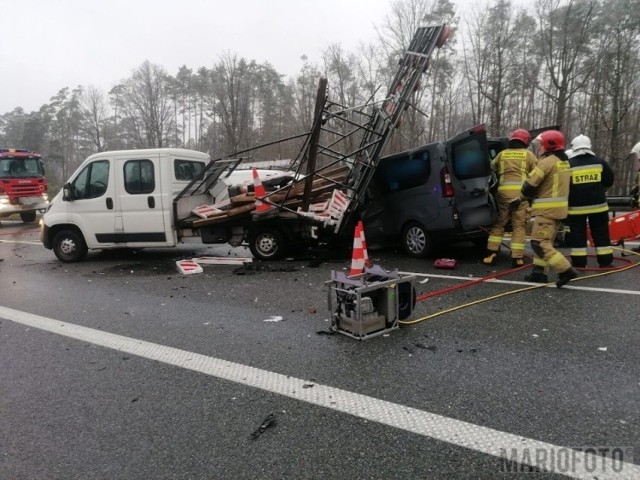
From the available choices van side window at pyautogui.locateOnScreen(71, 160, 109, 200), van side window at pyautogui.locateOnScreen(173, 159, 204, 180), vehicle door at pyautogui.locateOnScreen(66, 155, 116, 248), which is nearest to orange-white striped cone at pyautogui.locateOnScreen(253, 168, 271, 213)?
van side window at pyautogui.locateOnScreen(173, 159, 204, 180)

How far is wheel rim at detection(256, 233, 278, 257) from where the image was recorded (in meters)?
7.76

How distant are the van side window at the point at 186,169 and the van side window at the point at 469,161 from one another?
4.87 m

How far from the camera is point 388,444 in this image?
2.29 metres

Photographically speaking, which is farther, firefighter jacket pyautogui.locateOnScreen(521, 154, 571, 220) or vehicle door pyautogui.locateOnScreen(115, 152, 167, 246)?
vehicle door pyautogui.locateOnScreen(115, 152, 167, 246)

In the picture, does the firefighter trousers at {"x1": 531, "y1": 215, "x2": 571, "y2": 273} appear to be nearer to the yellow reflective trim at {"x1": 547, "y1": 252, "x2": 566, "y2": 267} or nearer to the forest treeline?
the yellow reflective trim at {"x1": 547, "y1": 252, "x2": 566, "y2": 267}

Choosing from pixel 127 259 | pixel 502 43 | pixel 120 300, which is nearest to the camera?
pixel 120 300

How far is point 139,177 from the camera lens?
25.8ft

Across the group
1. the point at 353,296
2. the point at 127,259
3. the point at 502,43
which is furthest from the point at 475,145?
the point at 502,43

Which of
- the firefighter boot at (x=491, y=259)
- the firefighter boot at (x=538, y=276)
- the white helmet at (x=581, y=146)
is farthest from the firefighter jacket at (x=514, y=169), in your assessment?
the firefighter boot at (x=538, y=276)

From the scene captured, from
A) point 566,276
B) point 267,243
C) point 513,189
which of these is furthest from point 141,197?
point 566,276

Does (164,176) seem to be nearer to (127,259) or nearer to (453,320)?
(127,259)

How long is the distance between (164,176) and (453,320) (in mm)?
5802

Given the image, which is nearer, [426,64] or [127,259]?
[426,64]

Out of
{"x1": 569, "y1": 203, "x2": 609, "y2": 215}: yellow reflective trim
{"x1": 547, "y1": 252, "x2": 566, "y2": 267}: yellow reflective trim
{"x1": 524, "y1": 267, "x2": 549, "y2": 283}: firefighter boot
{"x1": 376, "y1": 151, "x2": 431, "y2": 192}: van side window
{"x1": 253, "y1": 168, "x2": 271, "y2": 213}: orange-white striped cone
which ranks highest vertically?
{"x1": 376, "y1": 151, "x2": 431, "y2": 192}: van side window
